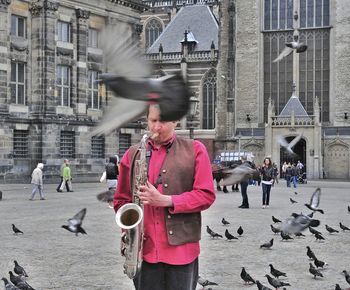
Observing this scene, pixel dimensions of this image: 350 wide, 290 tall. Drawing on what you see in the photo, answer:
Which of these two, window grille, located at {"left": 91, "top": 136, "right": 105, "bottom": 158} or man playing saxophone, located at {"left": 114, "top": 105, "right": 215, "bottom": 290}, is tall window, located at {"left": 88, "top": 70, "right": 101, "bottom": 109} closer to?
window grille, located at {"left": 91, "top": 136, "right": 105, "bottom": 158}

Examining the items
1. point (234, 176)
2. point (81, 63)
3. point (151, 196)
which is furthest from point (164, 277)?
point (81, 63)

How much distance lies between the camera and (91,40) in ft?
123

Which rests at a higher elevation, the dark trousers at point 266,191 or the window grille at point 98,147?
the window grille at point 98,147

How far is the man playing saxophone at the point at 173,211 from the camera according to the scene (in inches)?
157

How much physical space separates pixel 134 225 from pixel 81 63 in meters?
33.7

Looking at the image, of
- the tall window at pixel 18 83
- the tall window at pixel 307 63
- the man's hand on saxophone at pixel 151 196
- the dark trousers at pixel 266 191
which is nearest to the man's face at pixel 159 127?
the man's hand on saxophone at pixel 151 196

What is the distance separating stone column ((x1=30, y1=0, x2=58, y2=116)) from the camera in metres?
33.9

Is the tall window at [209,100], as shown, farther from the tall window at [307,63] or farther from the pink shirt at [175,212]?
the pink shirt at [175,212]

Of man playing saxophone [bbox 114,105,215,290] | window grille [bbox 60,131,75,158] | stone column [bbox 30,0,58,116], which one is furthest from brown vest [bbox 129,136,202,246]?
window grille [bbox 60,131,75,158]

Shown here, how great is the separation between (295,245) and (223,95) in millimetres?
42134

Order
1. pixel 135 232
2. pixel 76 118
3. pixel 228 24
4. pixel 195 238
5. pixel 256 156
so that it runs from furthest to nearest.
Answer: pixel 228 24 → pixel 256 156 → pixel 76 118 → pixel 195 238 → pixel 135 232

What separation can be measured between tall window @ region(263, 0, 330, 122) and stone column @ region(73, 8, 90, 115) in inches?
742

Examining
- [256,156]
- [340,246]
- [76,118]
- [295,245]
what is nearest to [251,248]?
[295,245]

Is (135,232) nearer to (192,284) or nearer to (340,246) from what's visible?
(192,284)
